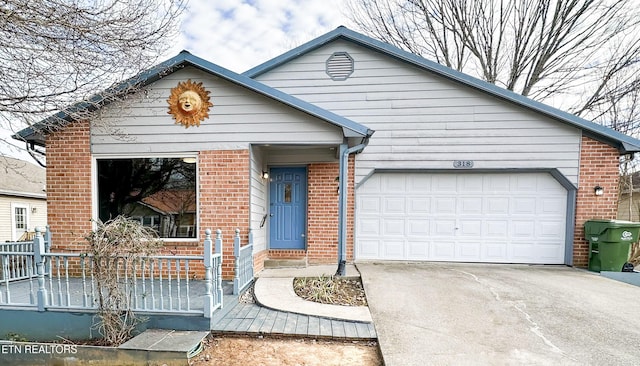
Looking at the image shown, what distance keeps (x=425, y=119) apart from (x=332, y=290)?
450 centimetres

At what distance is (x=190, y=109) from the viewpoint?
5070 millimetres

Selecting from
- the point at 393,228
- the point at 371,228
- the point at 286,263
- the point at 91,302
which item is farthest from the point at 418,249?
the point at 91,302

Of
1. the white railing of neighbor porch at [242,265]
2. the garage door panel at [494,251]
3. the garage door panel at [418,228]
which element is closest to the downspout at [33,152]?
the white railing of neighbor porch at [242,265]

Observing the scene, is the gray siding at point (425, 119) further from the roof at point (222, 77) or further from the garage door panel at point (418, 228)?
the roof at point (222, 77)

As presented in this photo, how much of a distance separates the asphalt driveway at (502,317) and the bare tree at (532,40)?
699 cm

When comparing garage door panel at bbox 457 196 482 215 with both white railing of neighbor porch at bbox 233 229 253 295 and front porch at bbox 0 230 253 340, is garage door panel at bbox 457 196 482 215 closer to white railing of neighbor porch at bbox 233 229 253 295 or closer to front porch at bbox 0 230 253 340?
white railing of neighbor porch at bbox 233 229 253 295

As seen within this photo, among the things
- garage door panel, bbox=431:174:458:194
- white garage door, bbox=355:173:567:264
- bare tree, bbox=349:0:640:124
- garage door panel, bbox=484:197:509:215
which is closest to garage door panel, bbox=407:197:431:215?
white garage door, bbox=355:173:567:264

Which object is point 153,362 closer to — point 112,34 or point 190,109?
point 190,109

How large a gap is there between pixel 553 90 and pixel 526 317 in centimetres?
942

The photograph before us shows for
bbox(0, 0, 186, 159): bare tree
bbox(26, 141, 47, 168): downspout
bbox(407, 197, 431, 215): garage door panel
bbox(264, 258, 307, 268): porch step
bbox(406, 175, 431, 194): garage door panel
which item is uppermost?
bbox(0, 0, 186, 159): bare tree

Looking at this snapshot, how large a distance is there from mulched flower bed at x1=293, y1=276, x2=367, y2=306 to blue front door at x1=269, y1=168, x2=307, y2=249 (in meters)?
1.55

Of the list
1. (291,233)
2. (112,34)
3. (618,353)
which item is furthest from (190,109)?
(618,353)

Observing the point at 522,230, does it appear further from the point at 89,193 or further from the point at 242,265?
the point at 89,193

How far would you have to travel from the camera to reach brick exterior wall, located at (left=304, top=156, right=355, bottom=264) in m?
6.52
